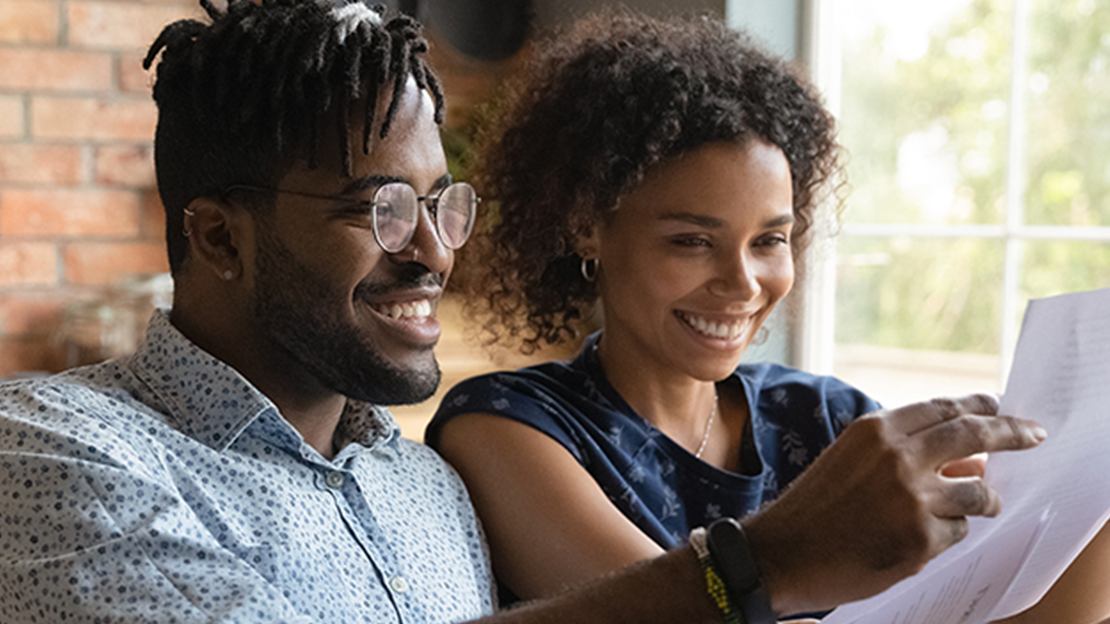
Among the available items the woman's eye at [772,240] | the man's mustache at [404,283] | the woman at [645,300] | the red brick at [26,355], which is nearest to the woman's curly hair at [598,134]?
the woman at [645,300]

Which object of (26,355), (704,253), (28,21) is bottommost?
(26,355)

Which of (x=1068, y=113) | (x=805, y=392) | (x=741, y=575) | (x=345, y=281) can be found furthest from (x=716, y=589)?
(x=1068, y=113)

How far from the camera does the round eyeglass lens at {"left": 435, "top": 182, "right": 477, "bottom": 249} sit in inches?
45.3

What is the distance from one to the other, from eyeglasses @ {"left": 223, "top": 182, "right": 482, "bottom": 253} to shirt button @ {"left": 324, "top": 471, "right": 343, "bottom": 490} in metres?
0.24

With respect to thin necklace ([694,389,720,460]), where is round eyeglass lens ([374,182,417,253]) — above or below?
above

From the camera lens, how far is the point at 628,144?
1372mm

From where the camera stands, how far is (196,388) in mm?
1055

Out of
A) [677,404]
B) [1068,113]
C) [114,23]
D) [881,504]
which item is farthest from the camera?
[114,23]

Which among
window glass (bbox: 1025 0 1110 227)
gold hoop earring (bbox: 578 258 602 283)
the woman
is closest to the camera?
the woman

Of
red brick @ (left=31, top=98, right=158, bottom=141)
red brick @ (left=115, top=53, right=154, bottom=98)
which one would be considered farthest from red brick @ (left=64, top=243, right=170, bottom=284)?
red brick @ (left=115, top=53, right=154, bottom=98)

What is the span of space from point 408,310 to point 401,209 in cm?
11

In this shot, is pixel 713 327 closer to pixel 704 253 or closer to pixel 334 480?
pixel 704 253

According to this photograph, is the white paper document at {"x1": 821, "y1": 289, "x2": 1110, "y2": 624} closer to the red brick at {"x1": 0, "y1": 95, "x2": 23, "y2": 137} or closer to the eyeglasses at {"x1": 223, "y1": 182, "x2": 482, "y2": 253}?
the eyeglasses at {"x1": 223, "y1": 182, "x2": 482, "y2": 253}

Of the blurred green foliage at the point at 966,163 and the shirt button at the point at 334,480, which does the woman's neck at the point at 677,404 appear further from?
the blurred green foliage at the point at 966,163
